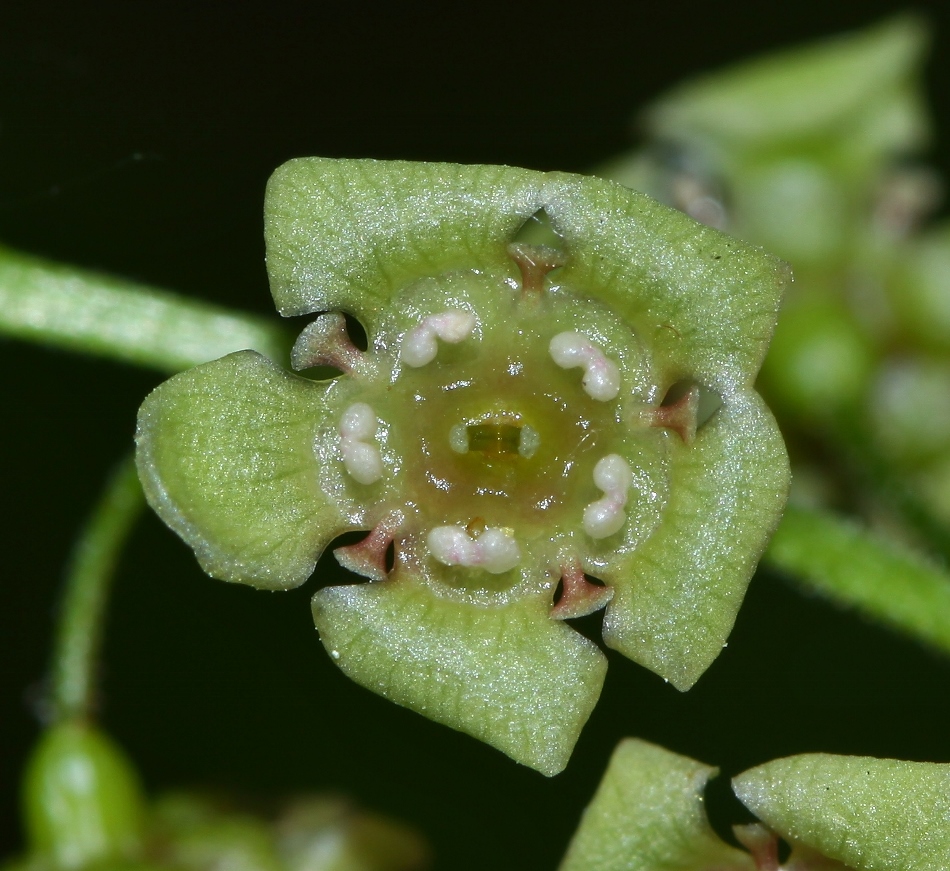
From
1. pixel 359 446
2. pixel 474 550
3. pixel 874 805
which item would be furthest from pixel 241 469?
pixel 874 805

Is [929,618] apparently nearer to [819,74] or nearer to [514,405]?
[514,405]

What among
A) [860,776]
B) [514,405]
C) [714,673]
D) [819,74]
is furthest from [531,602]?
[819,74]

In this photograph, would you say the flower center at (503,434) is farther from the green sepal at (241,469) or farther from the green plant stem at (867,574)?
the green plant stem at (867,574)

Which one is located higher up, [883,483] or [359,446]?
[359,446]

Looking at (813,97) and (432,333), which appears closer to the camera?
(432,333)

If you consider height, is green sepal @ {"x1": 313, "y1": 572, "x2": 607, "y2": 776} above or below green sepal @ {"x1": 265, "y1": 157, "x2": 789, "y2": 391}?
below

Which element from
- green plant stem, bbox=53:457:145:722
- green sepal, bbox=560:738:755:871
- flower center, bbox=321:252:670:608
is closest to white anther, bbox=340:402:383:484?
flower center, bbox=321:252:670:608

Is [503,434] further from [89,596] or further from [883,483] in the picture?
[89,596]

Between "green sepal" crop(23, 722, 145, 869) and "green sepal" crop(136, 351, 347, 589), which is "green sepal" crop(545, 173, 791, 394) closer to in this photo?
"green sepal" crop(136, 351, 347, 589)

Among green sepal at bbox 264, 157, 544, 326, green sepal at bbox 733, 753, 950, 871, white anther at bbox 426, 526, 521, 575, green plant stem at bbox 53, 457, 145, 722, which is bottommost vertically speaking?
green plant stem at bbox 53, 457, 145, 722
